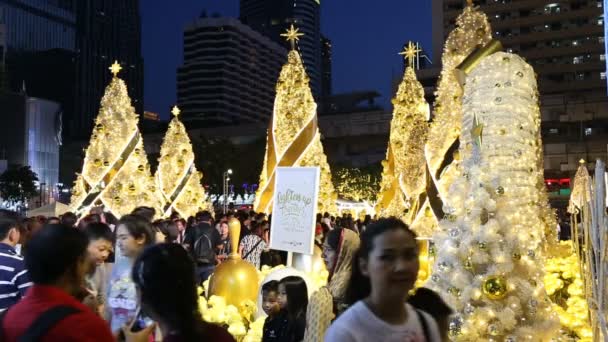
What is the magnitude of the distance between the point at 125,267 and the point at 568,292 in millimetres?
6911

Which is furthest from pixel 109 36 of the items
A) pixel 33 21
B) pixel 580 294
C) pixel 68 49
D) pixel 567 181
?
pixel 580 294

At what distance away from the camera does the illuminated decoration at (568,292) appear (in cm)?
785

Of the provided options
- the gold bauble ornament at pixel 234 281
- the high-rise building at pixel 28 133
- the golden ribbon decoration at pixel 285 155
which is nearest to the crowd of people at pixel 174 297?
the gold bauble ornament at pixel 234 281

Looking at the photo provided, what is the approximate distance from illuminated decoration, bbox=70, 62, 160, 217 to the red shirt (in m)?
17.0

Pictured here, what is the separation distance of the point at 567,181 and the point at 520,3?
1037 inches

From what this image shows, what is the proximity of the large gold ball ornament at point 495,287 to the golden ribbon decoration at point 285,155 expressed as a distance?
13168 millimetres

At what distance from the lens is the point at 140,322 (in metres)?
3.27

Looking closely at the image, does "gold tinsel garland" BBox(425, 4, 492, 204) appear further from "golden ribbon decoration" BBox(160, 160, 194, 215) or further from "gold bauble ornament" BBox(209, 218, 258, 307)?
"golden ribbon decoration" BBox(160, 160, 194, 215)

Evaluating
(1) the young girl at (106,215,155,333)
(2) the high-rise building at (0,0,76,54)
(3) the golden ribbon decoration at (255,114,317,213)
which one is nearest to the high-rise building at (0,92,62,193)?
(2) the high-rise building at (0,0,76,54)

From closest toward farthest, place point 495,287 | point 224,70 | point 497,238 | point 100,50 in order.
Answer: point 495,287 < point 497,238 < point 100,50 < point 224,70

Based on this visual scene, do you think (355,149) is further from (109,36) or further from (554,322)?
(109,36)

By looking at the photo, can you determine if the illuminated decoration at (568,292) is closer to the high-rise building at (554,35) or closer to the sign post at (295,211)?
the sign post at (295,211)

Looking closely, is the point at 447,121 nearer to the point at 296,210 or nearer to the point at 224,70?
the point at 296,210

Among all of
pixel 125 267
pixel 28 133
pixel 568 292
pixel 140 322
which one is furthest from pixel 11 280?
pixel 28 133
